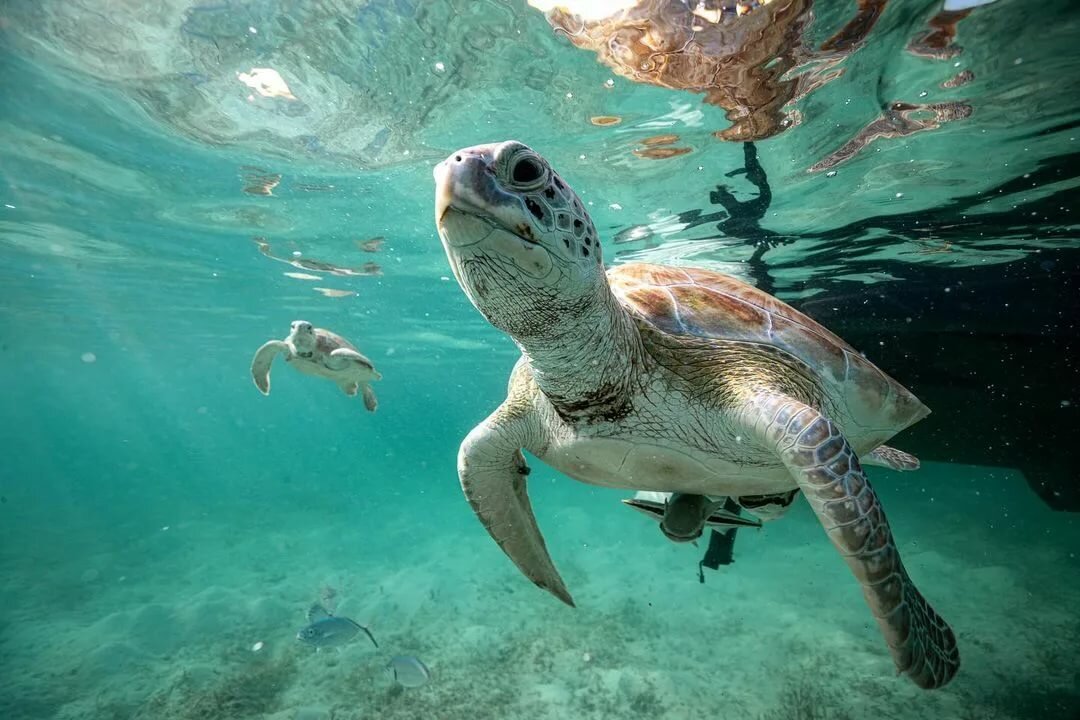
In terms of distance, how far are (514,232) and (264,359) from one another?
790 centimetres

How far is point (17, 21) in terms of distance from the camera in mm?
5465

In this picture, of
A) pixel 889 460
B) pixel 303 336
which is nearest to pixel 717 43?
pixel 889 460

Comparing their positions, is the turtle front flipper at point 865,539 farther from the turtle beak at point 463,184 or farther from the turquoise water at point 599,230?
the turquoise water at point 599,230

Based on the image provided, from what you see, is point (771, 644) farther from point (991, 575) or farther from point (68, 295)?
point (68, 295)

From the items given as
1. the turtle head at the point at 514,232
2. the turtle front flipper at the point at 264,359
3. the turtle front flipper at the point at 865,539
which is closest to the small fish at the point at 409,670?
the turtle front flipper at the point at 264,359

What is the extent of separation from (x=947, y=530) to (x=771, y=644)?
407 inches

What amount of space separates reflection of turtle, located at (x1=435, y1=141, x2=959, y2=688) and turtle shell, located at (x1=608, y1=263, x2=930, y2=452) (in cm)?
1

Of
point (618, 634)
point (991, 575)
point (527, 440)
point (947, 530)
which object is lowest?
point (947, 530)

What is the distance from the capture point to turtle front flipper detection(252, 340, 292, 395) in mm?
7883

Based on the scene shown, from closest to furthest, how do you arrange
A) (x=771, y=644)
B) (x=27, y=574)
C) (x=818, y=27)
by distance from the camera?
(x=818, y=27) → (x=771, y=644) → (x=27, y=574)

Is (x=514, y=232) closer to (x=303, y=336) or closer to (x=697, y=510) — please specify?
(x=697, y=510)

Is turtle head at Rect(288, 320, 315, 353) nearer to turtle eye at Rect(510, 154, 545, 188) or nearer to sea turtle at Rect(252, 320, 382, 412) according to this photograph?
sea turtle at Rect(252, 320, 382, 412)

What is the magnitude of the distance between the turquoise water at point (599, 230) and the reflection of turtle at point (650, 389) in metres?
3.59

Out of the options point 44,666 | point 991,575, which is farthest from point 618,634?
point 44,666
